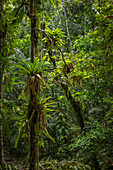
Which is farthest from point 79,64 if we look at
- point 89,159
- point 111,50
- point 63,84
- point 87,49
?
point 89,159

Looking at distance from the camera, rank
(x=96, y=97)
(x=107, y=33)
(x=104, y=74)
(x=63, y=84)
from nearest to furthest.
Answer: (x=107, y=33) → (x=104, y=74) → (x=63, y=84) → (x=96, y=97)

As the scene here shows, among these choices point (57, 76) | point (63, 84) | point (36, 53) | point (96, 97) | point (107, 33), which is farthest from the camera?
point (96, 97)

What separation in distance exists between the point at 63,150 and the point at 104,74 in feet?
8.72

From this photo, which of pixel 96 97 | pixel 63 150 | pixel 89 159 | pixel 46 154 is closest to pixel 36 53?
pixel 89 159

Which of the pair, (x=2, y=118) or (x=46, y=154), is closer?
(x=2, y=118)

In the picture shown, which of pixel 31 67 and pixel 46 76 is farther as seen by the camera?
pixel 46 76

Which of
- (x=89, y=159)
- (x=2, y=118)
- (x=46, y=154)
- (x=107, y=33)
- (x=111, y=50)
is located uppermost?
(x=107, y=33)

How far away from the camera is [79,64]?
205 centimetres

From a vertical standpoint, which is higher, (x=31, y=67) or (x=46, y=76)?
(x=46, y=76)

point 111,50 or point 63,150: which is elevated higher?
point 111,50

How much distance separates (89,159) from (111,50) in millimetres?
1470

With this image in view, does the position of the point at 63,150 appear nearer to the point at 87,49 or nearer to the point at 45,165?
the point at 87,49

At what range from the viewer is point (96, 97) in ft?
9.86

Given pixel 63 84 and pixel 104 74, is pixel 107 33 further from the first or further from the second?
pixel 63 84
